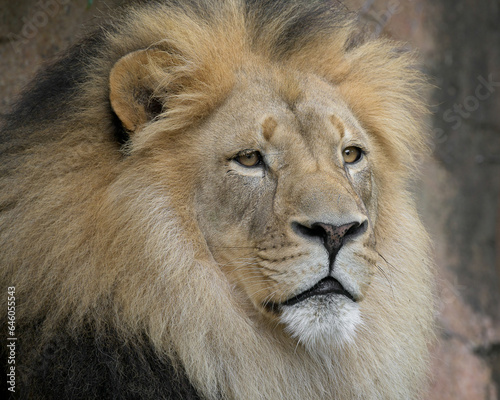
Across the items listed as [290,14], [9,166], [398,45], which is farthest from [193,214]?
[398,45]

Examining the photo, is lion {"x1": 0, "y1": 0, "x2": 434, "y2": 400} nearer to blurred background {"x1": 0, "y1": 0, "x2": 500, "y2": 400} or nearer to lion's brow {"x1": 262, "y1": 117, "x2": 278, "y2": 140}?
lion's brow {"x1": 262, "y1": 117, "x2": 278, "y2": 140}

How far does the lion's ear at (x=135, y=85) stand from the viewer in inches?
102

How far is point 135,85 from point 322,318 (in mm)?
1189

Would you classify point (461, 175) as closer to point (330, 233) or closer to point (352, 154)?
point (352, 154)

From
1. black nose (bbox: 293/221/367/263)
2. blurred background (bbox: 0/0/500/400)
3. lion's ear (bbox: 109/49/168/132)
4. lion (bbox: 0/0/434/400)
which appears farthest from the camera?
blurred background (bbox: 0/0/500/400)

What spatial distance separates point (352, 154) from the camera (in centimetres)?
288

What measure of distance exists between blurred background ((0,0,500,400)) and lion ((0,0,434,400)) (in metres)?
2.58

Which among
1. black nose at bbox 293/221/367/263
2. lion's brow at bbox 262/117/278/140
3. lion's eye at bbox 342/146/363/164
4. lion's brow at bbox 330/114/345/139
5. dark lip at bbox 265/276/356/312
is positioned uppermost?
lion's brow at bbox 330/114/345/139

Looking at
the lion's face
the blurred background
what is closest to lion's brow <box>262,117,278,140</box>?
the lion's face

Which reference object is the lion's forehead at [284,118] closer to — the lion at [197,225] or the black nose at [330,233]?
the lion at [197,225]

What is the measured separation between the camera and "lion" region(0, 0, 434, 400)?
246 centimetres

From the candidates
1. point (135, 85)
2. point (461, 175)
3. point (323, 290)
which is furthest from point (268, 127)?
point (461, 175)

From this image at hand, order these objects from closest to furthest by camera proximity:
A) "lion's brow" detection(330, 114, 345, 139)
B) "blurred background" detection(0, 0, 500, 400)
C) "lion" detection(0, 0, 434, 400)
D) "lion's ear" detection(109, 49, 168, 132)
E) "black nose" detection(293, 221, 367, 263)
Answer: "black nose" detection(293, 221, 367, 263)
"lion" detection(0, 0, 434, 400)
"lion's ear" detection(109, 49, 168, 132)
"lion's brow" detection(330, 114, 345, 139)
"blurred background" detection(0, 0, 500, 400)

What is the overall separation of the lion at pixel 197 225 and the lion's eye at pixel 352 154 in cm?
1
